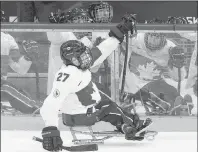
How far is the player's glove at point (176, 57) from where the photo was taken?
4.34 m

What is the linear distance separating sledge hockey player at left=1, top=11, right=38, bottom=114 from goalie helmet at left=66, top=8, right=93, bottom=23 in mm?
703

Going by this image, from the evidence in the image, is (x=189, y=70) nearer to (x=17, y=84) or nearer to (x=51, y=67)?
(x=51, y=67)

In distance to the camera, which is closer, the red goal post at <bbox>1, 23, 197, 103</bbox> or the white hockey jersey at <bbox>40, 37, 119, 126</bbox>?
the white hockey jersey at <bbox>40, 37, 119, 126</bbox>

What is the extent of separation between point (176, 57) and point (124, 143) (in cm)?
102

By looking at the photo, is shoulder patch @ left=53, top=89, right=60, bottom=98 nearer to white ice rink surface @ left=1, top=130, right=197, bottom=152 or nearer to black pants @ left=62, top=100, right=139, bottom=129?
black pants @ left=62, top=100, right=139, bottom=129

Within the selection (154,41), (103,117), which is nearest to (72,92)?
(103,117)

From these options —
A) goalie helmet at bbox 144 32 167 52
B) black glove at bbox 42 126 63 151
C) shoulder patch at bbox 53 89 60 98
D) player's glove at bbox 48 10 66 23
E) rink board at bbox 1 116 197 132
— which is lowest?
rink board at bbox 1 116 197 132

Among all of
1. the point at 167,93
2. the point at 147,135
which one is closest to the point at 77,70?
the point at 147,135

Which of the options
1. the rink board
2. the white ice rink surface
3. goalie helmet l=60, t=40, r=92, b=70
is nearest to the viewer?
goalie helmet l=60, t=40, r=92, b=70

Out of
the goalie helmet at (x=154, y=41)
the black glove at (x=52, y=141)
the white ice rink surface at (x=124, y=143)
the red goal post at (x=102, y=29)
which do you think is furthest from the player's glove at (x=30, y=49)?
the black glove at (x=52, y=141)

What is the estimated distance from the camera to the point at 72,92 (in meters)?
3.29

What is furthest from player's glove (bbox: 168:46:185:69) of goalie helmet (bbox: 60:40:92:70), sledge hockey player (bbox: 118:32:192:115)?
goalie helmet (bbox: 60:40:92:70)

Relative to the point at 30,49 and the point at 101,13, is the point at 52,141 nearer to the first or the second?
the point at 30,49

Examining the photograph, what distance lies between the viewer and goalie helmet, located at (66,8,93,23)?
194 inches
